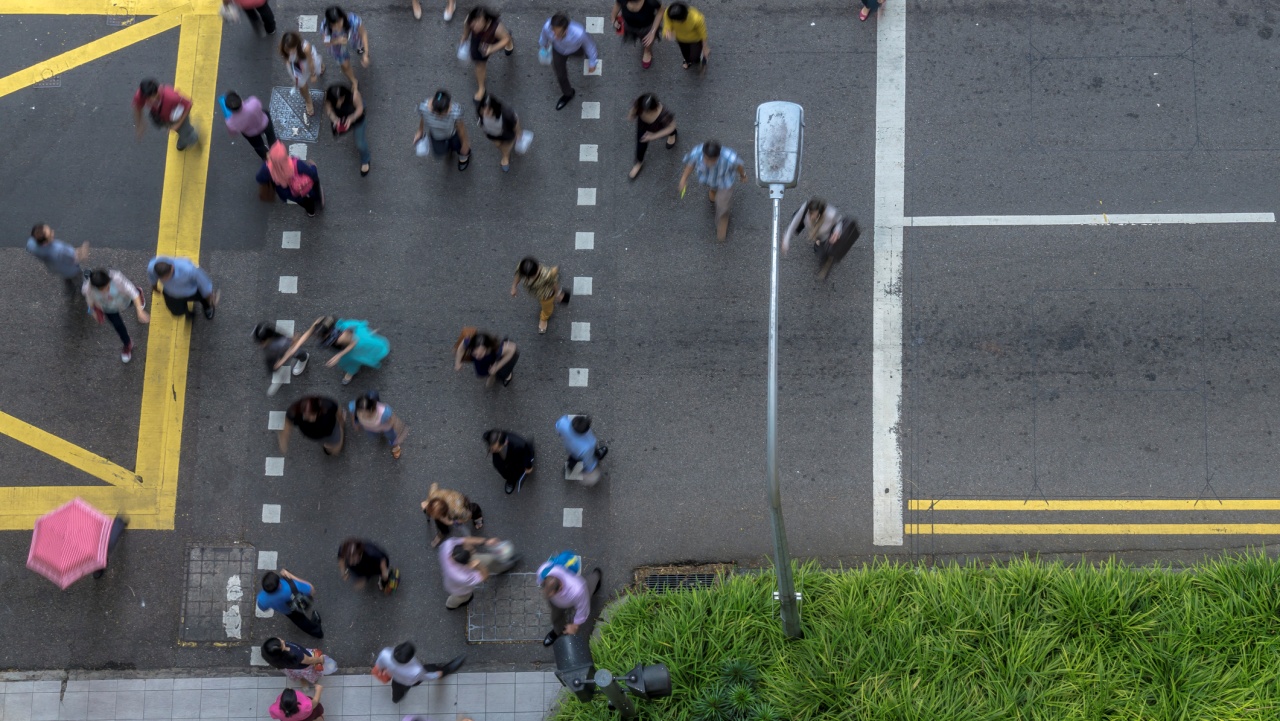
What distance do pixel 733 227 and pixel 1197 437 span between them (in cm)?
539

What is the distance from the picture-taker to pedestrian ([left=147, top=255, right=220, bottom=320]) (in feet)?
33.1

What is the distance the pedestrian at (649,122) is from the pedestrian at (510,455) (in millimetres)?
3489

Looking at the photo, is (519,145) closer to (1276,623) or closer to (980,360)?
(980,360)

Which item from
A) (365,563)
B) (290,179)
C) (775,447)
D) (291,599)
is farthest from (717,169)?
(291,599)

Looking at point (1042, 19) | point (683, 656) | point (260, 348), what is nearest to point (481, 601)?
point (683, 656)

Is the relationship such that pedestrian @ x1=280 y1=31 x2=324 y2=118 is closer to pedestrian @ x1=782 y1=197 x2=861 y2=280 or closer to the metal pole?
pedestrian @ x1=782 y1=197 x2=861 y2=280

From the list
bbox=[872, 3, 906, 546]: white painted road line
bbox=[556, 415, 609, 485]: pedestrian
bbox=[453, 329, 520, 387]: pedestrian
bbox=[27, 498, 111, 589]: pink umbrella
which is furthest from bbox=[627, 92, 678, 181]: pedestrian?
bbox=[27, 498, 111, 589]: pink umbrella

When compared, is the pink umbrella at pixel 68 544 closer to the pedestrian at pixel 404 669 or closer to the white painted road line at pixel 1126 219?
the pedestrian at pixel 404 669

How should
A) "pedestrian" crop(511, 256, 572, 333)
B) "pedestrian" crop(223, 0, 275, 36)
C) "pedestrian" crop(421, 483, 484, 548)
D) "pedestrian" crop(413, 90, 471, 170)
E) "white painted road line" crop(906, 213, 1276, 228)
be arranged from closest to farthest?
"pedestrian" crop(421, 483, 484, 548) → "pedestrian" crop(511, 256, 572, 333) → "pedestrian" crop(413, 90, 471, 170) → "white painted road line" crop(906, 213, 1276, 228) → "pedestrian" crop(223, 0, 275, 36)

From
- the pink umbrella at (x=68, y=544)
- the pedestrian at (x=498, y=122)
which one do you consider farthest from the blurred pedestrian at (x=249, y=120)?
the pink umbrella at (x=68, y=544)

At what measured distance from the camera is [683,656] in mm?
9688

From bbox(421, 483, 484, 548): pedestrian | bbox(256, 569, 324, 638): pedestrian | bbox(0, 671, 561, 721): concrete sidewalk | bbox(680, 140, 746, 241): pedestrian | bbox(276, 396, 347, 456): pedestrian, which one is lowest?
bbox(0, 671, 561, 721): concrete sidewalk

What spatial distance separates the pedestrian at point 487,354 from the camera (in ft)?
33.2

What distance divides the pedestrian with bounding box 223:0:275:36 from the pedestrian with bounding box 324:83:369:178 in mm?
1399
